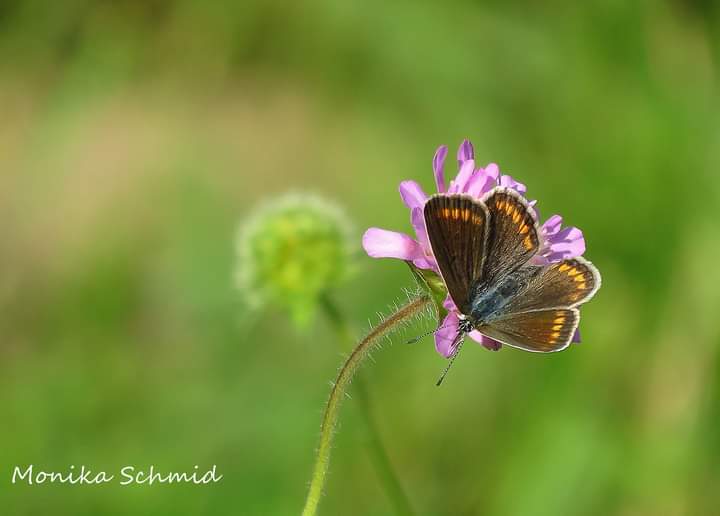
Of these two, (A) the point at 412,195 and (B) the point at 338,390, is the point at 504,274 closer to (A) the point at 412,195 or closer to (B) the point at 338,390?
(A) the point at 412,195

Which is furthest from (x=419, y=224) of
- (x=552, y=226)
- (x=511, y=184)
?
(x=552, y=226)

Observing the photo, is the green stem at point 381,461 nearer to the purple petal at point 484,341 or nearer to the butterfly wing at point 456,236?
the purple petal at point 484,341

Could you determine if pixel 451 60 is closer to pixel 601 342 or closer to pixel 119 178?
pixel 601 342

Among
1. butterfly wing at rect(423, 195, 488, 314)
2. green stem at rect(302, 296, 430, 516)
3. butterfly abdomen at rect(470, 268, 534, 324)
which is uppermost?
butterfly wing at rect(423, 195, 488, 314)

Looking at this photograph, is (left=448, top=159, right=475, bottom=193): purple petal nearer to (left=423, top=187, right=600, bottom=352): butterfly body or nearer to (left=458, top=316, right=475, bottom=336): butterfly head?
(left=423, top=187, right=600, bottom=352): butterfly body
